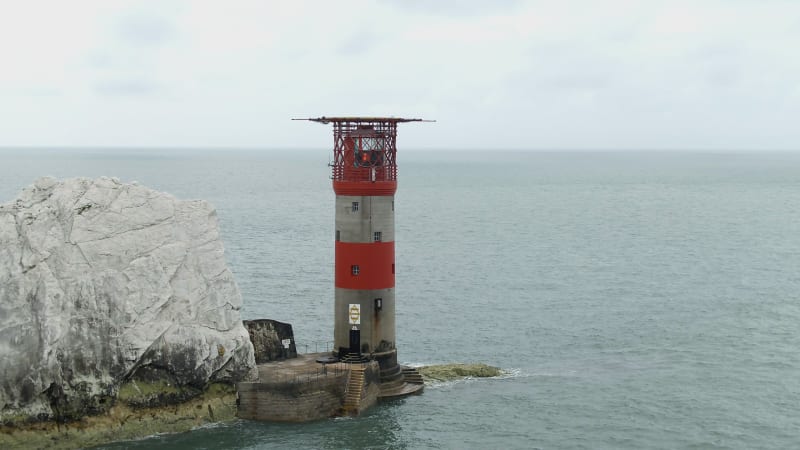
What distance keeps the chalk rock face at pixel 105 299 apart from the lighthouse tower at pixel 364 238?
6469mm

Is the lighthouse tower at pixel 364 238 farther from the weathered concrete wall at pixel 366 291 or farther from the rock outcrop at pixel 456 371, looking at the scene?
the rock outcrop at pixel 456 371

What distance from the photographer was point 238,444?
43219mm

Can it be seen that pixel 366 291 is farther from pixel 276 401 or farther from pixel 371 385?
pixel 276 401

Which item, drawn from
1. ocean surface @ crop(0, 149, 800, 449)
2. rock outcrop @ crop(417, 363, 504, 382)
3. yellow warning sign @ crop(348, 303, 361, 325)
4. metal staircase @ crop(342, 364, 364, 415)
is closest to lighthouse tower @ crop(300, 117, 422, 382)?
yellow warning sign @ crop(348, 303, 361, 325)

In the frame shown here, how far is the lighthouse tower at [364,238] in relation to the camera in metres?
51.1

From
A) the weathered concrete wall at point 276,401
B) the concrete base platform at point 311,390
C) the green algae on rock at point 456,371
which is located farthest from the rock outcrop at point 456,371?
the weathered concrete wall at point 276,401

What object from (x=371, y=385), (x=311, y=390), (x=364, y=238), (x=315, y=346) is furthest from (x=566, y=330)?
(x=311, y=390)

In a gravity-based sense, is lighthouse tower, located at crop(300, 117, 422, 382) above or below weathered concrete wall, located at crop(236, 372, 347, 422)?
above

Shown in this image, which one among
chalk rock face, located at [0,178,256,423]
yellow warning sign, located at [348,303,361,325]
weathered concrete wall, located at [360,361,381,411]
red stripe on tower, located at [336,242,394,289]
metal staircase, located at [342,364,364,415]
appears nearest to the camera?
chalk rock face, located at [0,178,256,423]

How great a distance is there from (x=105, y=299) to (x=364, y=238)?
13.8 metres

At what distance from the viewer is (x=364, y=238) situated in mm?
50906

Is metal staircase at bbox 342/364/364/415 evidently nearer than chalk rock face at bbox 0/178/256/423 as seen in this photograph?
No

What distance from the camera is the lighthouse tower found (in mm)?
51125

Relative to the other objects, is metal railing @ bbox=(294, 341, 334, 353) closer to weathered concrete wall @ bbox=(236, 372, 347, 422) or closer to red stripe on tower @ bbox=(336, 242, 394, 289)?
red stripe on tower @ bbox=(336, 242, 394, 289)
